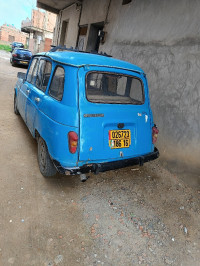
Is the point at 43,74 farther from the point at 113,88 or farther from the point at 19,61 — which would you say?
Result: the point at 19,61

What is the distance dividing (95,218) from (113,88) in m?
2.03

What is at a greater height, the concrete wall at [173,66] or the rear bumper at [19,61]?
the concrete wall at [173,66]

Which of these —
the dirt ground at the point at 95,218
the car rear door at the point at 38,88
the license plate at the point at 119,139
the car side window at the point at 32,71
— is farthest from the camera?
the car side window at the point at 32,71

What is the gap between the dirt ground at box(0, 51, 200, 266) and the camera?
205 centimetres

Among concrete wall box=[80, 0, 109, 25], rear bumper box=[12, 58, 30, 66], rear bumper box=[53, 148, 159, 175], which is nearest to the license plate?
rear bumper box=[53, 148, 159, 175]

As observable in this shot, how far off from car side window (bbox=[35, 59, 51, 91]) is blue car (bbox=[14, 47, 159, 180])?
2cm

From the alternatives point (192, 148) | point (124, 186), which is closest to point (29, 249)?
point (124, 186)

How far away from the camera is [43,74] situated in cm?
341

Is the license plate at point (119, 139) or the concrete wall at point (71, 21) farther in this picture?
the concrete wall at point (71, 21)

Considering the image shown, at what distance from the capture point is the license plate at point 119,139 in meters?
2.66

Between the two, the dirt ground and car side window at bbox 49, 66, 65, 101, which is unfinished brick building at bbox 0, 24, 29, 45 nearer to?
car side window at bbox 49, 66, 65, 101

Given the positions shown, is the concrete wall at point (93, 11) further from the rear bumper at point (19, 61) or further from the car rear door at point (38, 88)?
the rear bumper at point (19, 61)

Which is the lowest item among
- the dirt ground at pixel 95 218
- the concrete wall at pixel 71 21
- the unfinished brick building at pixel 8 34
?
the dirt ground at pixel 95 218

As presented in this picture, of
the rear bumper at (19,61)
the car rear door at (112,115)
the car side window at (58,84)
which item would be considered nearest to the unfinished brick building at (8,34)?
the rear bumper at (19,61)
